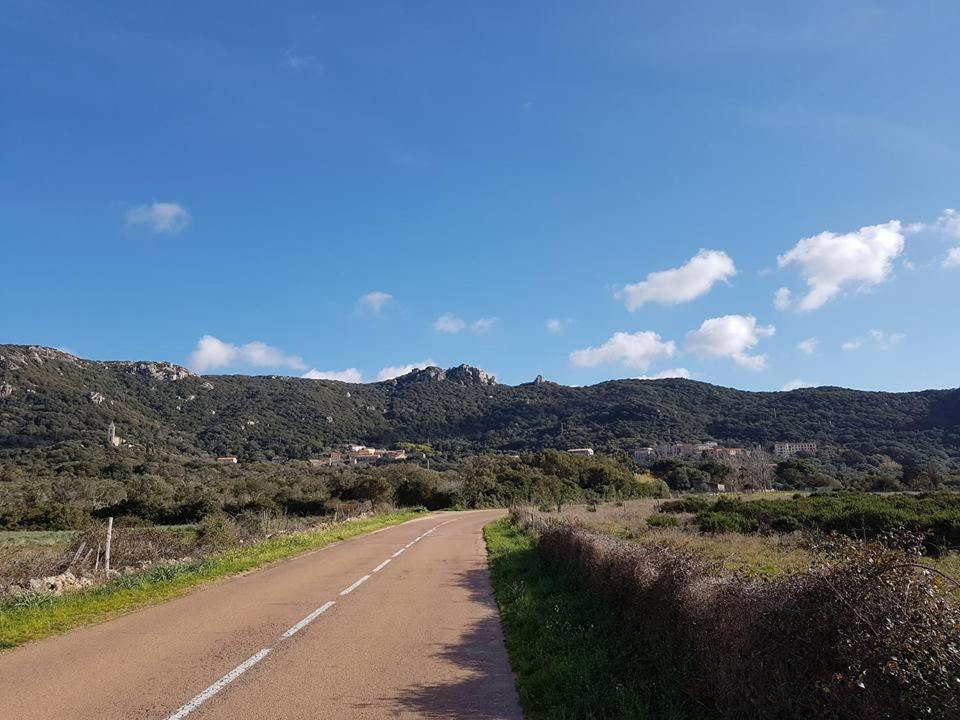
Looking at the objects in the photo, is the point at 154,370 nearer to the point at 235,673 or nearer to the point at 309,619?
the point at 309,619

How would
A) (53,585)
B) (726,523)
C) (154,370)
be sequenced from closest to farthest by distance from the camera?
(53,585) → (726,523) → (154,370)

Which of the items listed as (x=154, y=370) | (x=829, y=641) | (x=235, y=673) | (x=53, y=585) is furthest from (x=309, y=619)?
(x=154, y=370)

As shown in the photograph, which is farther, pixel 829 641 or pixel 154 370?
pixel 154 370

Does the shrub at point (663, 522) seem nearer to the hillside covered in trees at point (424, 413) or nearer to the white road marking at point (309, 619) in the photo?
the white road marking at point (309, 619)

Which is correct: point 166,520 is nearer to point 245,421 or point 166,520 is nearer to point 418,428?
point 245,421

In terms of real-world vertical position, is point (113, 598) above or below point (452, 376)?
below

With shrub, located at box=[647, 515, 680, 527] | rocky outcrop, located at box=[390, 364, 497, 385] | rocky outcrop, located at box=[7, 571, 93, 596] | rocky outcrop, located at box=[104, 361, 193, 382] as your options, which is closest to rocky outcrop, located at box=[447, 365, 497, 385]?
rocky outcrop, located at box=[390, 364, 497, 385]

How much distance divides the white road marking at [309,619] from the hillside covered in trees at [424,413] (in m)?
67.7

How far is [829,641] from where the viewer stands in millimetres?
3998

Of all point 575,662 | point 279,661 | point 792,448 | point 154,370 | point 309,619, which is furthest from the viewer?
point 154,370

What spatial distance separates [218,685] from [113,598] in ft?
22.3

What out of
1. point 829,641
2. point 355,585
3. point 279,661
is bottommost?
point 355,585

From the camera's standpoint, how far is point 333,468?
7300cm

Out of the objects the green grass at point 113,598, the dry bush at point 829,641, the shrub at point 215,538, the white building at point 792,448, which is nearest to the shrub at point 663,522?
the green grass at point 113,598
